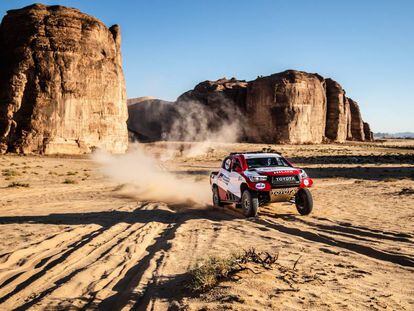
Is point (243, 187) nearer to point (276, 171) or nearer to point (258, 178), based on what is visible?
Result: point (258, 178)

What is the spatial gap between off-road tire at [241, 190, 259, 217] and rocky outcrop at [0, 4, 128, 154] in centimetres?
3332

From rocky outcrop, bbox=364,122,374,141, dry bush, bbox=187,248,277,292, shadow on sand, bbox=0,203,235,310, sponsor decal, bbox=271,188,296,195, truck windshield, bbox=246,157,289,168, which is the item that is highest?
rocky outcrop, bbox=364,122,374,141

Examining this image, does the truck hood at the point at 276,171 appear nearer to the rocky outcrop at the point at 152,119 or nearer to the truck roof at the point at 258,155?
the truck roof at the point at 258,155

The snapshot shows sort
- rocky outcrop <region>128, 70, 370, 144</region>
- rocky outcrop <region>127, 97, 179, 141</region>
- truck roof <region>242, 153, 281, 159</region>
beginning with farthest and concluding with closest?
rocky outcrop <region>127, 97, 179, 141</region> < rocky outcrop <region>128, 70, 370, 144</region> < truck roof <region>242, 153, 281, 159</region>

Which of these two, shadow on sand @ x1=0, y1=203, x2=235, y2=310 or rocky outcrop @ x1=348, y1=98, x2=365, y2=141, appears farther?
rocky outcrop @ x1=348, y1=98, x2=365, y2=141

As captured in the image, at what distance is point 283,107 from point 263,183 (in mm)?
61203

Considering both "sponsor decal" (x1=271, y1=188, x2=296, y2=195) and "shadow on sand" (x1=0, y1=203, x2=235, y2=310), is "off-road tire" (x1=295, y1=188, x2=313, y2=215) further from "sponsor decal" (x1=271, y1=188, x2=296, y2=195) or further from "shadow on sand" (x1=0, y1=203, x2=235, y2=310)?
"shadow on sand" (x1=0, y1=203, x2=235, y2=310)

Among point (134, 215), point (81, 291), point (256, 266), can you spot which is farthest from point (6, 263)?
point (134, 215)

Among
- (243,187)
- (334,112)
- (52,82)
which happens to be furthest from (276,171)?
(334,112)

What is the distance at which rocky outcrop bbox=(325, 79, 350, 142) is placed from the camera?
277 ft

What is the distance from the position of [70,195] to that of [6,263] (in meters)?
10.9

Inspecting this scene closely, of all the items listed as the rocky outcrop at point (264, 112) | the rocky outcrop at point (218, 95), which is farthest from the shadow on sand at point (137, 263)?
the rocky outcrop at point (218, 95)

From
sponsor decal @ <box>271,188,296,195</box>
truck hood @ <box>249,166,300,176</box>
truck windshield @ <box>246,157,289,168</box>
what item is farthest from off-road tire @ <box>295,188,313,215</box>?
truck windshield @ <box>246,157,289,168</box>

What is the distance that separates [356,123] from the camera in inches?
4050
